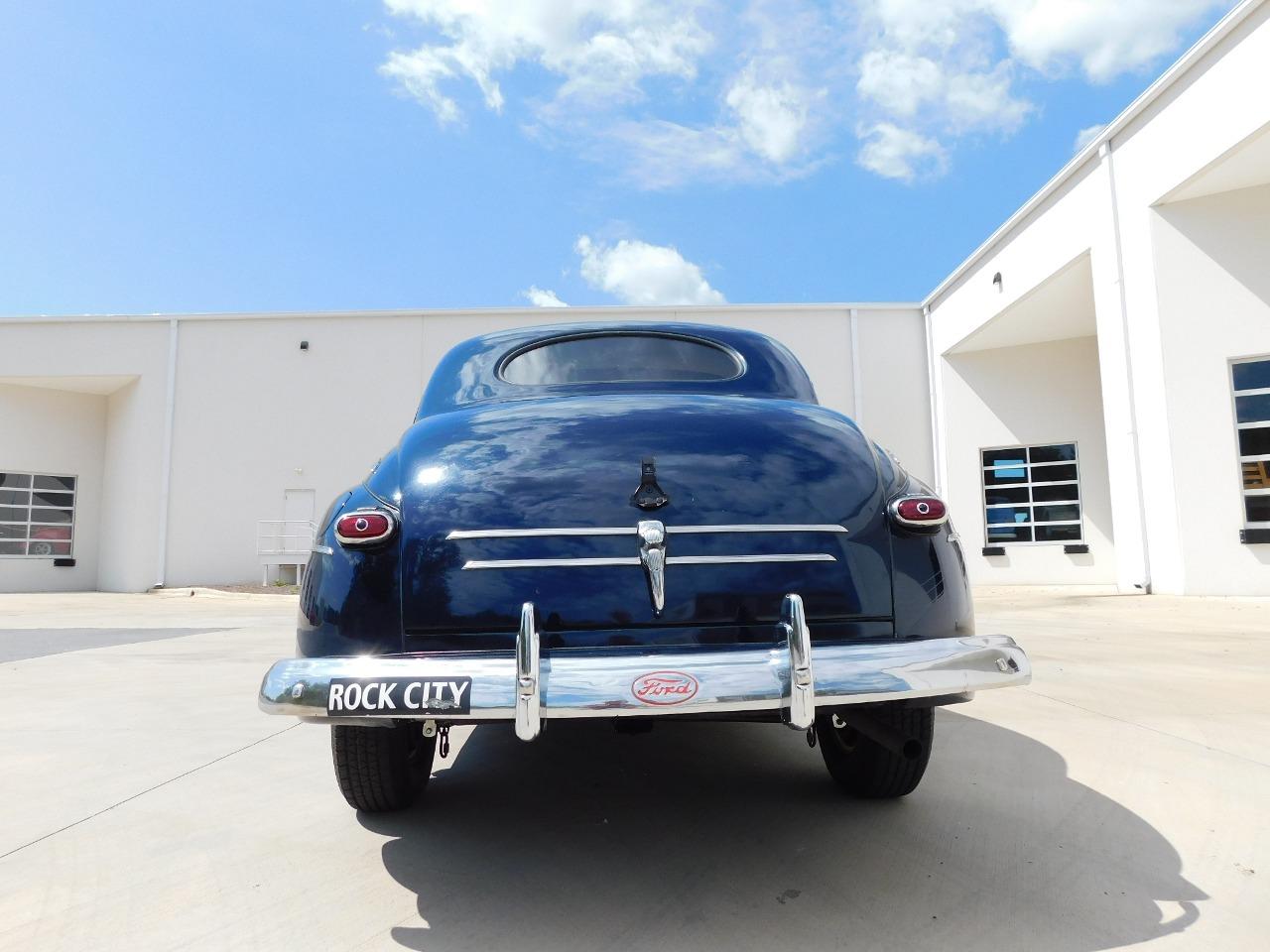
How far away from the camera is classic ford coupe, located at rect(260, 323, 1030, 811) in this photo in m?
1.55

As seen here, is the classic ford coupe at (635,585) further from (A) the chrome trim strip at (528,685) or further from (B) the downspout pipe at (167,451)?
(B) the downspout pipe at (167,451)

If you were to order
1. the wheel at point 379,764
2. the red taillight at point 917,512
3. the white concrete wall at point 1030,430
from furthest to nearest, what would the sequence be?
the white concrete wall at point 1030,430 < the wheel at point 379,764 < the red taillight at point 917,512

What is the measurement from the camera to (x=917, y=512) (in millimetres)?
1903

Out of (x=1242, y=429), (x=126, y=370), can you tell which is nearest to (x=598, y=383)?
(x=1242, y=429)

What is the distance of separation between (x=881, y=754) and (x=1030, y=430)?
541 inches

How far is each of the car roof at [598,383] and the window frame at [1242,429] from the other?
8.73 meters

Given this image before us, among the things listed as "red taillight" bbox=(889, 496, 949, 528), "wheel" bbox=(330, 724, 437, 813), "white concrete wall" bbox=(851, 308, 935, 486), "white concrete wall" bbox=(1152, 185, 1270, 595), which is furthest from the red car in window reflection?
"white concrete wall" bbox=(1152, 185, 1270, 595)

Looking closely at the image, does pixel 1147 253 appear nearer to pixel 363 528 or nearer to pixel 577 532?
pixel 577 532

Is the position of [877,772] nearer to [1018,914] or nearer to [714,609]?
[1018,914]

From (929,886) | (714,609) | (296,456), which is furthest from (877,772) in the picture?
(296,456)

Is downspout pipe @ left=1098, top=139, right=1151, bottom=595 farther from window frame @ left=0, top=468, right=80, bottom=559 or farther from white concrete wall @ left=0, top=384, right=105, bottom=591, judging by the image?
window frame @ left=0, top=468, right=80, bottom=559

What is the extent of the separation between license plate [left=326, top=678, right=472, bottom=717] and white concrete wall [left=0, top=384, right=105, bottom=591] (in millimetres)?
20267

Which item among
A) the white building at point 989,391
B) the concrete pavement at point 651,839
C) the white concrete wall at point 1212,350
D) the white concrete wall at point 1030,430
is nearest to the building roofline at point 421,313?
the white building at point 989,391

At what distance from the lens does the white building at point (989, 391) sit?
29.3 ft
